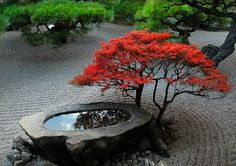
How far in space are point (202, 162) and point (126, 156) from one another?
116 centimetres

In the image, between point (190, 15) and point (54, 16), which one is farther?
point (190, 15)

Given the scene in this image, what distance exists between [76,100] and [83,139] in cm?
300

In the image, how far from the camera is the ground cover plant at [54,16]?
10531 millimetres

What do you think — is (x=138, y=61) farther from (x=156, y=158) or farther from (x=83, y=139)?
(x=83, y=139)

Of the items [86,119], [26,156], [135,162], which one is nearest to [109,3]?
[86,119]

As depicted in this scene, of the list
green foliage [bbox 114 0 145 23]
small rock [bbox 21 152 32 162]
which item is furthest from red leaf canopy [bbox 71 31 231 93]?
green foliage [bbox 114 0 145 23]

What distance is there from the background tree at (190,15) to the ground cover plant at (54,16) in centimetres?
154

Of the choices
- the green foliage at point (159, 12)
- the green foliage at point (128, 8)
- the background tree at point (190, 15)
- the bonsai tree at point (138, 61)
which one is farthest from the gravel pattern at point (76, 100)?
the green foliage at point (128, 8)

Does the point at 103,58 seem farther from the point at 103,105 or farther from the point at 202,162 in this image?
the point at 202,162

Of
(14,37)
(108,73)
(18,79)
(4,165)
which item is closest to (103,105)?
(108,73)

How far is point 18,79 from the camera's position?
9398 millimetres

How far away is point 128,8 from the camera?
15438 mm

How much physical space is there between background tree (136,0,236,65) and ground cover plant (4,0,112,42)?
5.06 ft

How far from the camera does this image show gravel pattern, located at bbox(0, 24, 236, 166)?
19.1 ft
